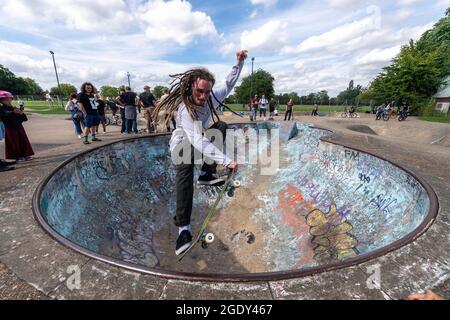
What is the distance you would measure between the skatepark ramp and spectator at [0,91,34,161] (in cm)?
180

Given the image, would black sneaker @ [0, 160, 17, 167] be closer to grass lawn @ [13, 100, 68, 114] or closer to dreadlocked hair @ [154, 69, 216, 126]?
dreadlocked hair @ [154, 69, 216, 126]

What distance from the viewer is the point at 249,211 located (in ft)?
19.6

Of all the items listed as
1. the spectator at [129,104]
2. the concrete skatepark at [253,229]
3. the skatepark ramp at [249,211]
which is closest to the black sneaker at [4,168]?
the concrete skatepark at [253,229]

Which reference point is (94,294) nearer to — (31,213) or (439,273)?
(31,213)

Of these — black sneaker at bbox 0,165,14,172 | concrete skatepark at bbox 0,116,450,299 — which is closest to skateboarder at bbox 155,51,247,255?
concrete skatepark at bbox 0,116,450,299

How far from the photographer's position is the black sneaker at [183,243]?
3.22 metres

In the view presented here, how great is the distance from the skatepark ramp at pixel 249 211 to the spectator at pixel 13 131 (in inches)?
70.8

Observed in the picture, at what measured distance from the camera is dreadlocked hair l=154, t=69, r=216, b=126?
3165mm

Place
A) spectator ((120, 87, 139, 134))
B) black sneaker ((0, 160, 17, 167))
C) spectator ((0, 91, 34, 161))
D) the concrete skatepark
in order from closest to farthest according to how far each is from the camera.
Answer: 1. the concrete skatepark
2. spectator ((0, 91, 34, 161))
3. black sneaker ((0, 160, 17, 167))
4. spectator ((120, 87, 139, 134))

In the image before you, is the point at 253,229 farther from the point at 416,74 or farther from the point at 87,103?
the point at 416,74

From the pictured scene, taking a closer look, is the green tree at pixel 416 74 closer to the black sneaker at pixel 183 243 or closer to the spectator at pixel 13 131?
the black sneaker at pixel 183 243

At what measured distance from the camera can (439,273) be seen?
230cm

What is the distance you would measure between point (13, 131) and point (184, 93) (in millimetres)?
5270

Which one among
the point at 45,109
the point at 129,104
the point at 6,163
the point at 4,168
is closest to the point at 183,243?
the point at 4,168
